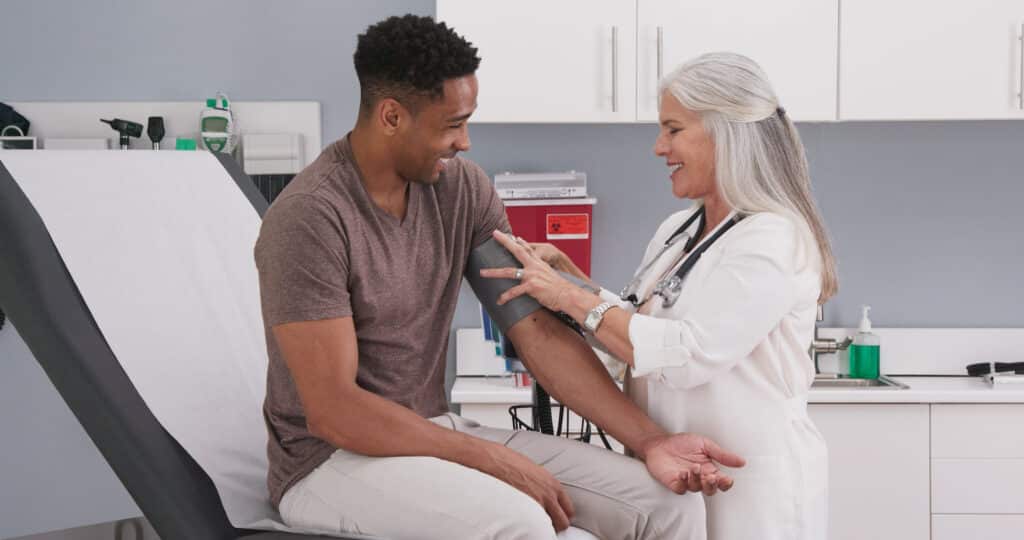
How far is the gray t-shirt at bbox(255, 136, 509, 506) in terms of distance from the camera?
4.86 feet

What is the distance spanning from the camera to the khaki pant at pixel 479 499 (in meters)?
1.42

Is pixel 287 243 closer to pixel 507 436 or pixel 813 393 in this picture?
pixel 507 436

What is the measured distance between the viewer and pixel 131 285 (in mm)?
1716

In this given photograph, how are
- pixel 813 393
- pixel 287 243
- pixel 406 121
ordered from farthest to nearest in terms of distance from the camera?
pixel 813 393, pixel 406 121, pixel 287 243

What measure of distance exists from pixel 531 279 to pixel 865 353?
169 cm

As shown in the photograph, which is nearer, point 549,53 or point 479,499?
point 479,499

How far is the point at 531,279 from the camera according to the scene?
176 cm

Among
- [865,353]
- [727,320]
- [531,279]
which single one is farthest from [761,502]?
[865,353]

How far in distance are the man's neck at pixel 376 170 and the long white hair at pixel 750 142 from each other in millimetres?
554

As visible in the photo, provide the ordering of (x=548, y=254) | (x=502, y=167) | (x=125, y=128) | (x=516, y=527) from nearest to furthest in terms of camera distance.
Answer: (x=516, y=527)
(x=548, y=254)
(x=125, y=128)
(x=502, y=167)

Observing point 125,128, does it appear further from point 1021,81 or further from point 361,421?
point 1021,81

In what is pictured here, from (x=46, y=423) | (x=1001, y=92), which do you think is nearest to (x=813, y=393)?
(x=1001, y=92)

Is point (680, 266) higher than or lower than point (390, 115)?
lower

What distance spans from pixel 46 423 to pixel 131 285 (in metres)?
1.72
